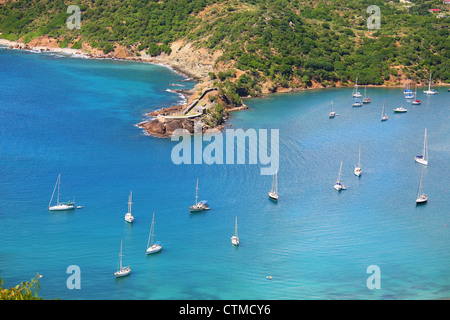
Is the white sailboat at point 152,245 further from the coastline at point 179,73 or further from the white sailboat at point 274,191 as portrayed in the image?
the coastline at point 179,73

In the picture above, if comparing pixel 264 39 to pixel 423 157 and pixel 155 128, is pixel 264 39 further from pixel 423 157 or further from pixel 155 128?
pixel 423 157

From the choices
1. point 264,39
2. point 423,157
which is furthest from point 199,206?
point 264,39

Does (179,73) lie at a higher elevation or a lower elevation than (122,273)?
higher

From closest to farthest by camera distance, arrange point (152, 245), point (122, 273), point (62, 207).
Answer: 1. point (122, 273)
2. point (152, 245)
3. point (62, 207)

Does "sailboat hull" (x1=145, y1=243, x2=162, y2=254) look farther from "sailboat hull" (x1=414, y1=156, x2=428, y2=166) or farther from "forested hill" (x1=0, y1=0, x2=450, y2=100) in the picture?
"forested hill" (x1=0, y1=0, x2=450, y2=100)

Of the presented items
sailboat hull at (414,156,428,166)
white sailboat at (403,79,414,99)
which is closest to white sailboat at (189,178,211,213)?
sailboat hull at (414,156,428,166)

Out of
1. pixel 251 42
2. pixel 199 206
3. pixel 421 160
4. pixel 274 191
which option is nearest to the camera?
pixel 199 206
